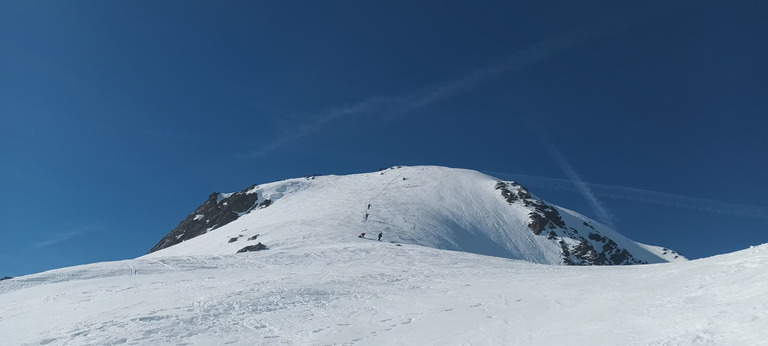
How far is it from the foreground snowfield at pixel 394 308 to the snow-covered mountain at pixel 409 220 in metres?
23.5

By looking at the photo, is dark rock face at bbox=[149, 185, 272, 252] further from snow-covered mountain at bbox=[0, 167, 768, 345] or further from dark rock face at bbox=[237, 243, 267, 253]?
snow-covered mountain at bbox=[0, 167, 768, 345]

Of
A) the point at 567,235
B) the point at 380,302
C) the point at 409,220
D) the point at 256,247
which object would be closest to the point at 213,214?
the point at 409,220

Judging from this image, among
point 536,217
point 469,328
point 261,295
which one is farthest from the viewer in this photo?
point 536,217

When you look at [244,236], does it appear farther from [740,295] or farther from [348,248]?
[740,295]

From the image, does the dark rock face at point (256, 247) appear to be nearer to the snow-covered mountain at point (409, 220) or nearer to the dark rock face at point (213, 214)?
the snow-covered mountain at point (409, 220)

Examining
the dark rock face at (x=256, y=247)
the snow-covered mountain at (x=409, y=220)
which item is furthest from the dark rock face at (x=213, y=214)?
the dark rock face at (x=256, y=247)

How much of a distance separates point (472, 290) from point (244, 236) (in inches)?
1675

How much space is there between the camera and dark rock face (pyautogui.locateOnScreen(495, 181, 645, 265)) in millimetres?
73438

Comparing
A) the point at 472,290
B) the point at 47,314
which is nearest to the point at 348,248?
the point at 472,290

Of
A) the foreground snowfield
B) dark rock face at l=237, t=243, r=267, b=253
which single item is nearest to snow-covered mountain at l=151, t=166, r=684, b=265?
dark rock face at l=237, t=243, r=267, b=253

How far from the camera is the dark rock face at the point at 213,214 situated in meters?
93.1

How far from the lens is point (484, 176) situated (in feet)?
346

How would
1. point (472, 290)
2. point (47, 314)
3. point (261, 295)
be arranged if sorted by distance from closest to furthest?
1. point (47, 314)
2. point (261, 295)
3. point (472, 290)

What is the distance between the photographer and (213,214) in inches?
3986
